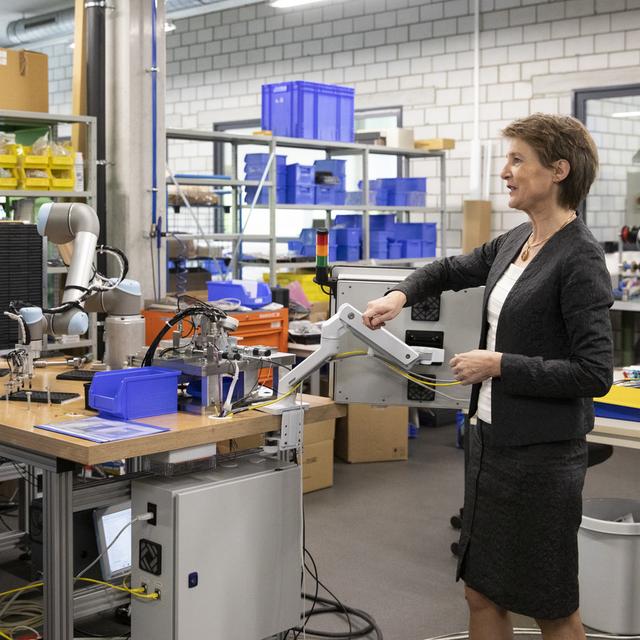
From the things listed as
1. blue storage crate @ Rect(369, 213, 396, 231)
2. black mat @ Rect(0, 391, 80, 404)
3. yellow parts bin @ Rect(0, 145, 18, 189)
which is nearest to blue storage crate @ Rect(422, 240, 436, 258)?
blue storage crate @ Rect(369, 213, 396, 231)

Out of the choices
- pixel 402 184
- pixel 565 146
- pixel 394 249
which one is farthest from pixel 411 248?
pixel 565 146

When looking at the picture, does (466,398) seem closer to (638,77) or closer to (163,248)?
(163,248)

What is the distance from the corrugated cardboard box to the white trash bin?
1.83 m

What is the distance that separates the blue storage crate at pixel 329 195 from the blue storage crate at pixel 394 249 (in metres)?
0.61

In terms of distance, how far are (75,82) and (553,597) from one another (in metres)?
3.86

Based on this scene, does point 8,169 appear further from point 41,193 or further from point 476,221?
point 476,221

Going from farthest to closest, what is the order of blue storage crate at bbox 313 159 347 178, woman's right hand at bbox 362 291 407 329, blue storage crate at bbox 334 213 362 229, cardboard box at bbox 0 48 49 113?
blue storage crate at bbox 334 213 362 229 → blue storage crate at bbox 313 159 347 178 → cardboard box at bbox 0 48 49 113 → woman's right hand at bbox 362 291 407 329

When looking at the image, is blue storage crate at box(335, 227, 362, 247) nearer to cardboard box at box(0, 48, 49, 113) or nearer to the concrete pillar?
the concrete pillar

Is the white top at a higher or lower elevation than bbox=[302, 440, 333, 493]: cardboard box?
higher

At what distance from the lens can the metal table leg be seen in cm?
223

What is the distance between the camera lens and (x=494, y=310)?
84.3 inches

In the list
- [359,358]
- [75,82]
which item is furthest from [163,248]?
[359,358]

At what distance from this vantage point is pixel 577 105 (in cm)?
685

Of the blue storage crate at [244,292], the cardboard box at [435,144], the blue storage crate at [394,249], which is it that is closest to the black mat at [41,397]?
the blue storage crate at [244,292]
